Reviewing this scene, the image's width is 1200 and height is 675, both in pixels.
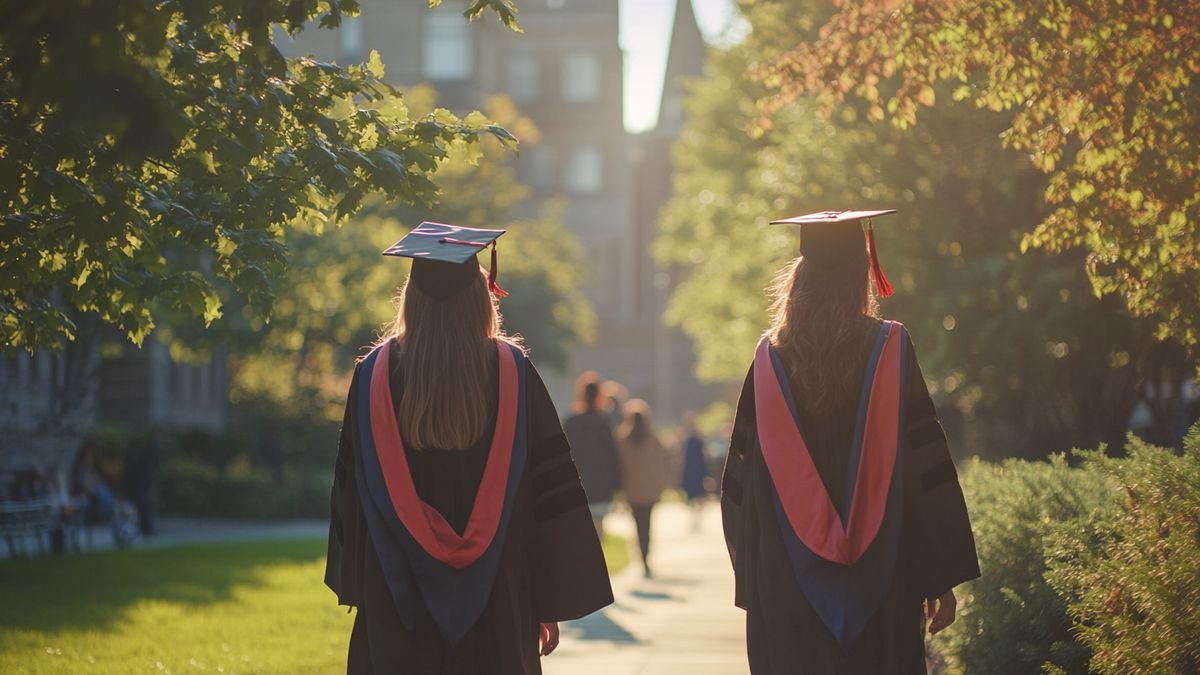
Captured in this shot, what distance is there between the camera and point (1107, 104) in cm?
773

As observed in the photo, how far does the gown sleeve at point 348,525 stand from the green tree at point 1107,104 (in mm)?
4067

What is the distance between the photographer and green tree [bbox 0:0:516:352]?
6.51 m

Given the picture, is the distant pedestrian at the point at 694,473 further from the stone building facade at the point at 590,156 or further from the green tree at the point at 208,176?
the stone building facade at the point at 590,156

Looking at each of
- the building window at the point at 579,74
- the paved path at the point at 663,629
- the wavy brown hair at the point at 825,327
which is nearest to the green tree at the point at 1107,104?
the wavy brown hair at the point at 825,327

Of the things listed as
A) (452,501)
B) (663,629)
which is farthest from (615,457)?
(452,501)

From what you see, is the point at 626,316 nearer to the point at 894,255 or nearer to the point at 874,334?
the point at 894,255

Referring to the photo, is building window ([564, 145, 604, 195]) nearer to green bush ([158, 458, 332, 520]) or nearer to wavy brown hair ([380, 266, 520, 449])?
green bush ([158, 458, 332, 520])

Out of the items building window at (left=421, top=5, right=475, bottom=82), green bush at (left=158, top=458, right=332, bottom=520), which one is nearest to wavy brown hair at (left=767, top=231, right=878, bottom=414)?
green bush at (left=158, top=458, right=332, bottom=520)

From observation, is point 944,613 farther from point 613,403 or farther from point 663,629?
point 613,403

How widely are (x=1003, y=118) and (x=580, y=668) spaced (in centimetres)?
700

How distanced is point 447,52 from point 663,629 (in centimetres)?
5070

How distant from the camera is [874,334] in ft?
17.0

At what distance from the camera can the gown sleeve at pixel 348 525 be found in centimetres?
510

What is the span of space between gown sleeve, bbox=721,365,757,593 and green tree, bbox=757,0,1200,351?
120 inches
